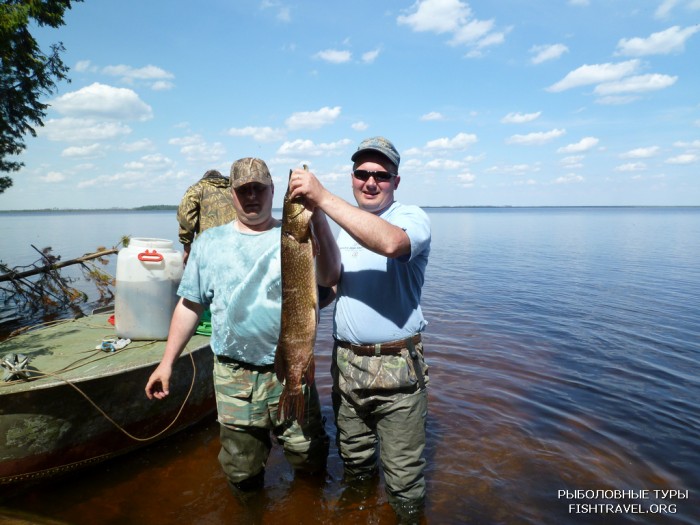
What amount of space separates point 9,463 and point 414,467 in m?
3.74

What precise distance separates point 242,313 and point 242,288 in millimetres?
200

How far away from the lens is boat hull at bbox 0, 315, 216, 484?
379 cm

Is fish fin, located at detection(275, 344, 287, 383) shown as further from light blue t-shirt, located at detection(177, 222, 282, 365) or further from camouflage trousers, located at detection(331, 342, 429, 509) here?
camouflage trousers, located at detection(331, 342, 429, 509)

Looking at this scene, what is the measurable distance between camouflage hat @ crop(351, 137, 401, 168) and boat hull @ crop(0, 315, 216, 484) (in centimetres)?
322

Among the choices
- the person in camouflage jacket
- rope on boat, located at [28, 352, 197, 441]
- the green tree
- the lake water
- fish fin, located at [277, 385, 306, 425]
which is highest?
the green tree

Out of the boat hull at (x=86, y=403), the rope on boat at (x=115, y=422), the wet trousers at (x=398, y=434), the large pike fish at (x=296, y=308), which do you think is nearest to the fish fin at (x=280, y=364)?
the large pike fish at (x=296, y=308)

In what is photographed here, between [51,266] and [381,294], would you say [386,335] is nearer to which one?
[381,294]

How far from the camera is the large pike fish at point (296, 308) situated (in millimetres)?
2611

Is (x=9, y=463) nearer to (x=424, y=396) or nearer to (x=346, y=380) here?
(x=346, y=380)

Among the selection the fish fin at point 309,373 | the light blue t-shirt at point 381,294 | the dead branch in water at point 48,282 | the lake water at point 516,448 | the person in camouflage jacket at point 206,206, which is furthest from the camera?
the dead branch in water at point 48,282

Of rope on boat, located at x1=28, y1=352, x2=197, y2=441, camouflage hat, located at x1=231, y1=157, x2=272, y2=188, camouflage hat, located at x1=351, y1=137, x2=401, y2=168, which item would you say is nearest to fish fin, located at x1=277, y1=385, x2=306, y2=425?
camouflage hat, located at x1=231, y1=157, x2=272, y2=188

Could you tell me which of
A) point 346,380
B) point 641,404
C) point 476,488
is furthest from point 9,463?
point 641,404

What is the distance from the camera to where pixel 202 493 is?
447 cm

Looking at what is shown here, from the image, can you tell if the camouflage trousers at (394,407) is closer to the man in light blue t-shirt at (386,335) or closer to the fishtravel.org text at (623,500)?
the man in light blue t-shirt at (386,335)
